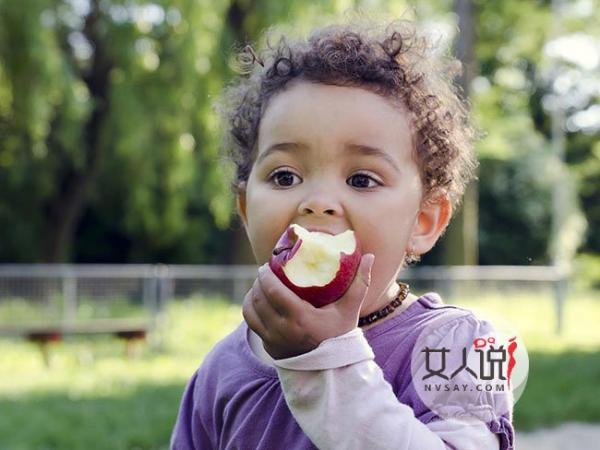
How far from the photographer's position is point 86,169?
47.4ft

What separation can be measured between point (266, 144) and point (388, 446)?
53 centimetres

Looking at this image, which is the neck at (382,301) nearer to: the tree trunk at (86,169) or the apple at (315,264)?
the apple at (315,264)

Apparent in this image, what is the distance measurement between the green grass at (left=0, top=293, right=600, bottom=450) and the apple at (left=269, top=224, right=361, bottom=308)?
3.96 m

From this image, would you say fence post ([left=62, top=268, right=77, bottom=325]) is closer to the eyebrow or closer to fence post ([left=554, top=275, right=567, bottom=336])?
fence post ([left=554, top=275, right=567, bottom=336])

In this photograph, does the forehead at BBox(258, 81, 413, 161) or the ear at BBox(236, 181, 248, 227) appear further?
the ear at BBox(236, 181, 248, 227)

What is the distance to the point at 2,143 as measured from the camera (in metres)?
13.5

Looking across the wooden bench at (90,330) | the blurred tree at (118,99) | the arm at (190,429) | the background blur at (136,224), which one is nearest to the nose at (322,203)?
the arm at (190,429)

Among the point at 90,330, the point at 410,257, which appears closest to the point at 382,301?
the point at 410,257

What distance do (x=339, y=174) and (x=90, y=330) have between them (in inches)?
354

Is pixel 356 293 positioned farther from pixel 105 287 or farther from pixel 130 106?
pixel 130 106

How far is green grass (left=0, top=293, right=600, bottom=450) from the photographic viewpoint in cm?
532

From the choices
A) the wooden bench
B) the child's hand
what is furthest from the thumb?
the wooden bench

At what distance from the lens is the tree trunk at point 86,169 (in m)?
13.4

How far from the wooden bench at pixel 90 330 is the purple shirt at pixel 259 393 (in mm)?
7851
